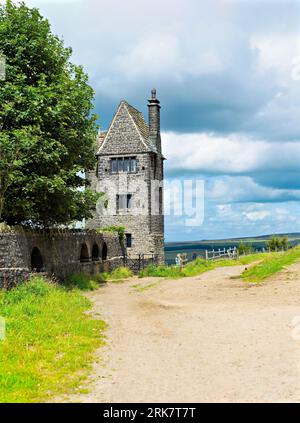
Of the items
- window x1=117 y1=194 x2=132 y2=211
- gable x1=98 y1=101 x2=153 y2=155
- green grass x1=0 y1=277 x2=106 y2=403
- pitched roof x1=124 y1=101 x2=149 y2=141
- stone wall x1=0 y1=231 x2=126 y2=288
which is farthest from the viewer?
pitched roof x1=124 y1=101 x2=149 y2=141

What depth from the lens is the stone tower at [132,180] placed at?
42688 mm

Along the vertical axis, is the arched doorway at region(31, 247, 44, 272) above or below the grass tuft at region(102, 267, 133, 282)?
above

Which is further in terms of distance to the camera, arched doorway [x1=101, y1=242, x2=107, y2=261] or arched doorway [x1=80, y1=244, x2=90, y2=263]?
arched doorway [x1=101, y1=242, x2=107, y2=261]

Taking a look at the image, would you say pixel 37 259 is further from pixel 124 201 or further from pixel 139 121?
pixel 139 121

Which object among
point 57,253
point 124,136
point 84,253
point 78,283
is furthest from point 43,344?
point 124,136

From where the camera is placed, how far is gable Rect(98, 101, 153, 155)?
4303 cm

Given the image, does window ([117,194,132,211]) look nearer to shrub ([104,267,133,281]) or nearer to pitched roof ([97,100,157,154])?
pitched roof ([97,100,157,154])

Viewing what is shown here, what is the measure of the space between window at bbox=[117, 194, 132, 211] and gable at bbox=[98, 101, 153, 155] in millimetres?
4052

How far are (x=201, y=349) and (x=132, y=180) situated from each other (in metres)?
32.3

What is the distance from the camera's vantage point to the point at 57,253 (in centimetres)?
2702

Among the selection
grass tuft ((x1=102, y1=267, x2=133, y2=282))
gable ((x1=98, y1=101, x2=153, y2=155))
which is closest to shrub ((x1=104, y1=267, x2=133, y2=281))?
grass tuft ((x1=102, y1=267, x2=133, y2=282))

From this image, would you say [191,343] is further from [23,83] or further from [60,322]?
[23,83]

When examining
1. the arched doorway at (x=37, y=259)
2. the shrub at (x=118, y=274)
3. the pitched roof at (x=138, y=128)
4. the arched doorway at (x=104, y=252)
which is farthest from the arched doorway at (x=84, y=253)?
the pitched roof at (x=138, y=128)
